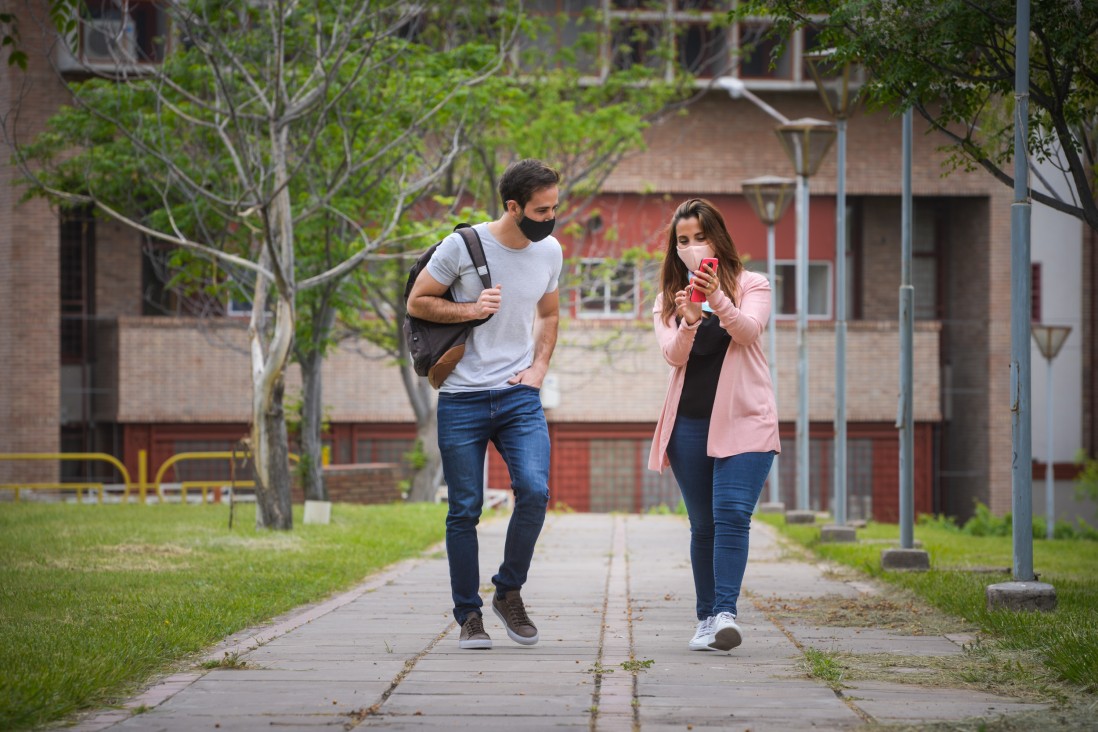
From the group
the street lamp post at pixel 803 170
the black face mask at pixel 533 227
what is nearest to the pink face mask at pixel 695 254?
the black face mask at pixel 533 227

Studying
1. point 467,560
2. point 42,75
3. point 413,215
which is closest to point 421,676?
point 467,560

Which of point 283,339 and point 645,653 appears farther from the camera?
point 283,339

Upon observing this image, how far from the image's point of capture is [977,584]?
363 inches

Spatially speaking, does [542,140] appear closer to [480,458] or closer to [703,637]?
[480,458]

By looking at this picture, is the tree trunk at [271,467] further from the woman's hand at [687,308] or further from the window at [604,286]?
the window at [604,286]

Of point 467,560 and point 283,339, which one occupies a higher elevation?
point 283,339

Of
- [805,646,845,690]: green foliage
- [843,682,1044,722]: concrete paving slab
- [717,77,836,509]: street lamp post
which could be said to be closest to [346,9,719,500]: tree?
[717,77,836,509]: street lamp post

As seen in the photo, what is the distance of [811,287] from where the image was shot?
32469 mm

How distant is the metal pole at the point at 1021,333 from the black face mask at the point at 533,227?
3173 millimetres

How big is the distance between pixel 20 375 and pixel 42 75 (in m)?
5.64

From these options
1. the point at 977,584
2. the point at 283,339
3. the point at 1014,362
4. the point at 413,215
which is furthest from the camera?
the point at 413,215

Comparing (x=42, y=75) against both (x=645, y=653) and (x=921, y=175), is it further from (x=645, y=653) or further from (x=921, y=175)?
(x=645, y=653)

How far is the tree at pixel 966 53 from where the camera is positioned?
9008 mm

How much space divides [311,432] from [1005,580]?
1129 centimetres
